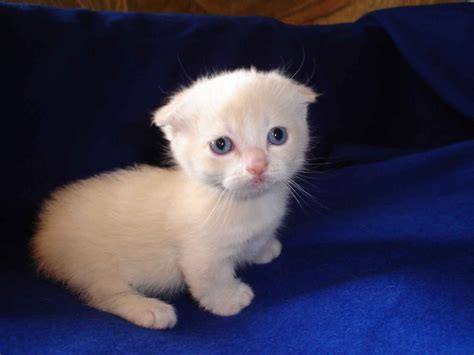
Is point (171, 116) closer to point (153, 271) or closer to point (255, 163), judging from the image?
point (255, 163)

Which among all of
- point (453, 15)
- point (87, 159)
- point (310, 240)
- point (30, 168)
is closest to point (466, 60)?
point (453, 15)

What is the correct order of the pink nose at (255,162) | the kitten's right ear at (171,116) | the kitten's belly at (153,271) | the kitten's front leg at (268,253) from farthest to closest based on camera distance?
the kitten's front leg at (268,253) → the kitten's belly at (153,271) → the kitten's right ear at (171,116) → the pink nose at (255,162)

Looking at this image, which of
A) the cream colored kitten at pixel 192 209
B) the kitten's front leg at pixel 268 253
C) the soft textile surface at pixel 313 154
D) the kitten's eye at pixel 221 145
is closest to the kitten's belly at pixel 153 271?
the cream colored kitten at pixel 192 209

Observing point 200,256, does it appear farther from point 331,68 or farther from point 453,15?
point 453,15

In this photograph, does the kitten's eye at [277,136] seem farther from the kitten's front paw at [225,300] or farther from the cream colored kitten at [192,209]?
the kitten's front paw at [225,300]

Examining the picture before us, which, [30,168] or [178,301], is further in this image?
[30,168]

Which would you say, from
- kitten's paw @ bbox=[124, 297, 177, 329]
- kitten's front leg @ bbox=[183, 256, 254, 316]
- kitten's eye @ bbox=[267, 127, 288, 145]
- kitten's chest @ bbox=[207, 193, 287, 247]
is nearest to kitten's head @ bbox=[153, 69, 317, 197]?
kitten's eye @ bbox=[267, 127, 288, 145]

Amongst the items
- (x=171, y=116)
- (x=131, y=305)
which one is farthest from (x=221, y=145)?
(x=131, y=305)

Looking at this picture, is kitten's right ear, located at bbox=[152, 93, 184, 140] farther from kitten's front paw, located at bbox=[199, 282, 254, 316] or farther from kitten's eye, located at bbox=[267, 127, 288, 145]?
kitten's front paw, located at bbox=[199, 282, 254, 316]
